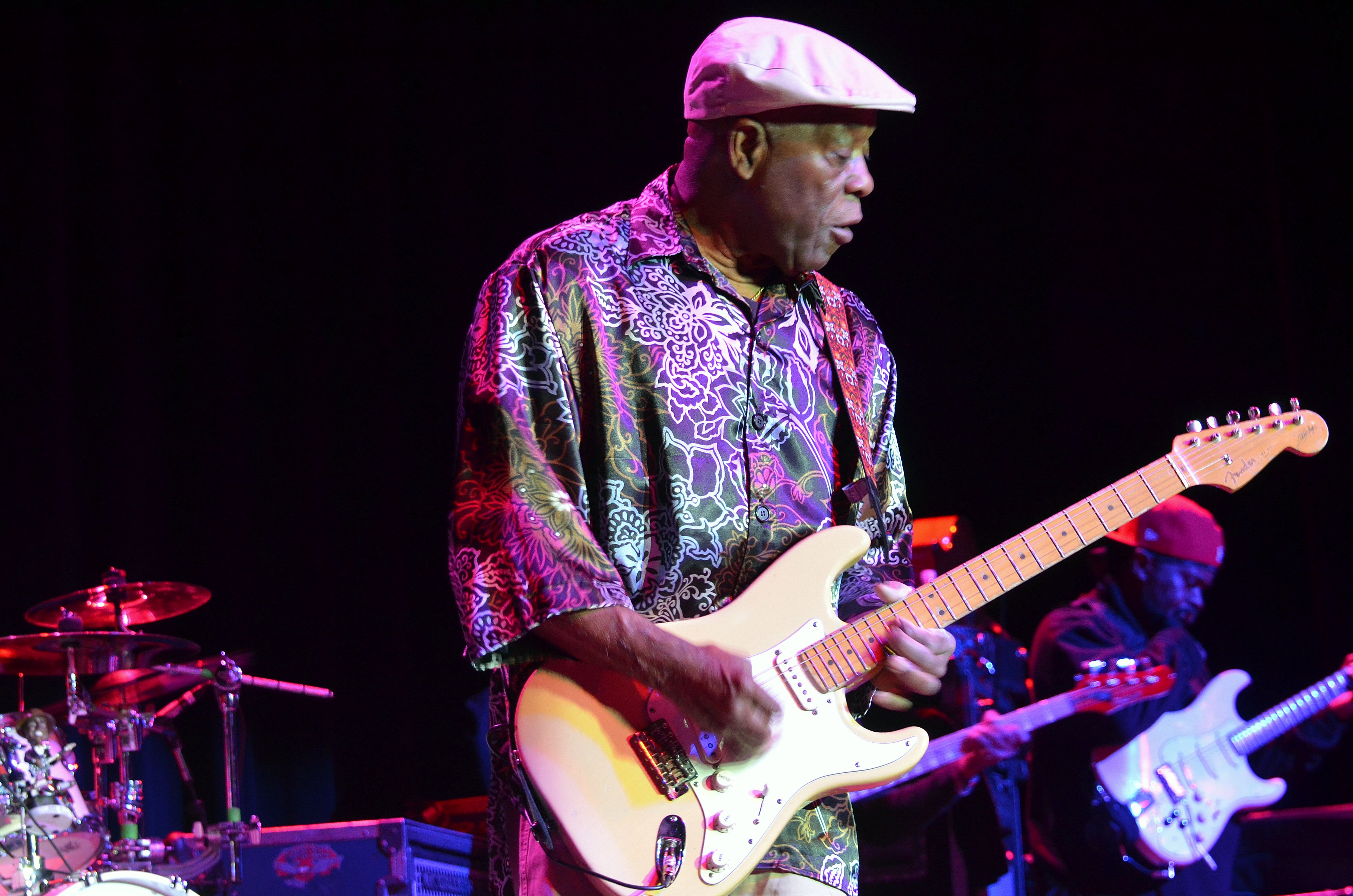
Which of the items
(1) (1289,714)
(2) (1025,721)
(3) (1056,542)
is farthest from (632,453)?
(1) (1289,714)

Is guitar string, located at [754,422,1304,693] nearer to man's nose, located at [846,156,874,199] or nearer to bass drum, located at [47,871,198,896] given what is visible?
man's nose, located at [846,156,874,199]

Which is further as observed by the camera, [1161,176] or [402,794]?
[1161,176]

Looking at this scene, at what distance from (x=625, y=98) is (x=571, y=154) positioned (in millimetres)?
372

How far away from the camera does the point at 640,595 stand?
72.2 inches

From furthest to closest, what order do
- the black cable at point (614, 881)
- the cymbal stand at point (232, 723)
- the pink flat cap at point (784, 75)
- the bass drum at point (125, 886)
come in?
the cymbal stand at point (232, 723), the bass drum at point (125, 886), the pink flat cap at point (784, 75), the black cable at point (614, 881)

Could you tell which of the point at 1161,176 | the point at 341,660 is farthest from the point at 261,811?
the point at 1161,176

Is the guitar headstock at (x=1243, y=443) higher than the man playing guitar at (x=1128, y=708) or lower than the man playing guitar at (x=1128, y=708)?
higher

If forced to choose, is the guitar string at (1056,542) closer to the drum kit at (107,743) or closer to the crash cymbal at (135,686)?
the drum kit at (107,743)

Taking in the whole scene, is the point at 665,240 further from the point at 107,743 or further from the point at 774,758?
the point at 107,743

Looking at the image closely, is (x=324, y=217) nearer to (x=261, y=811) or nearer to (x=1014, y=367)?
(x=261, y=811)

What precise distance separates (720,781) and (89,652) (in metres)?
A: 4.06

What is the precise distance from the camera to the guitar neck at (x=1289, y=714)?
5.39 m

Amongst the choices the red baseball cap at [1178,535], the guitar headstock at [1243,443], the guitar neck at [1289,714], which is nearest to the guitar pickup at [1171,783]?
the guitar neck at [1289,714]

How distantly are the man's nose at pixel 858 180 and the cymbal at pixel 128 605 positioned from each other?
3.54m
